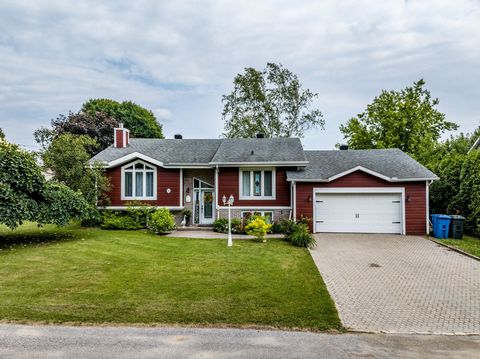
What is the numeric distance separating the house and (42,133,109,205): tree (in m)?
1.11

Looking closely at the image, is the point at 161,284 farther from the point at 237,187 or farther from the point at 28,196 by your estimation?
the point at 237,187

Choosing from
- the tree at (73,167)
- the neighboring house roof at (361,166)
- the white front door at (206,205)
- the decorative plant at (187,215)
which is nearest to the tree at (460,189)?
the neighboring house roof at (361,166)

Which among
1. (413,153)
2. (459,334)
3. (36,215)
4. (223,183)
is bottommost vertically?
(459,334)

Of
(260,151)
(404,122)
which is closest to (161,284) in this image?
(260,151)

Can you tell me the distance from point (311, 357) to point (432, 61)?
1929 centimetres

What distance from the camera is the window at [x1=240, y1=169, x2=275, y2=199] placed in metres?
17.5

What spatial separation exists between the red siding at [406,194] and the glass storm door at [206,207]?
501 cm

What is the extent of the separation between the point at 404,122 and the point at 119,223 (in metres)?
25.8

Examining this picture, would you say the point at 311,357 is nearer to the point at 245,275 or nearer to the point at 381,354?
the point at 381,354

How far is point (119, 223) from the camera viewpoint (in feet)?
54.7

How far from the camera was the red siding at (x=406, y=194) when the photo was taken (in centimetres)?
1596

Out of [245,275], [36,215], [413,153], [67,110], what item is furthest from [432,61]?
[67,110]

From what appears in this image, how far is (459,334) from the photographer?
5.31 metres

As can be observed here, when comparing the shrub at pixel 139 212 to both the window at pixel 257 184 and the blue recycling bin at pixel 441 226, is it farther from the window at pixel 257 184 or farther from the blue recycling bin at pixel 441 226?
the blue recycling bin at pixel 441 226
